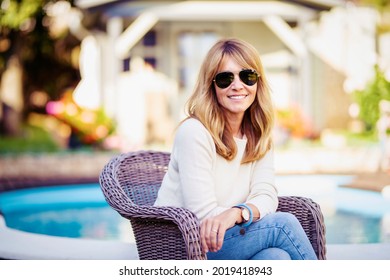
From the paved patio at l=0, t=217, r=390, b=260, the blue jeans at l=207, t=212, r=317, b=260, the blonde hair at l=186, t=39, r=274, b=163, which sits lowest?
the paved patio at l=0, t=217, r=390, b=260

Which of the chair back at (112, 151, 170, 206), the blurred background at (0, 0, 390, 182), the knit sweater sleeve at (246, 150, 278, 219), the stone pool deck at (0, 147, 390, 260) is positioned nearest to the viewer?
the knit sweater sleeve at (246, 150, 278, 219)

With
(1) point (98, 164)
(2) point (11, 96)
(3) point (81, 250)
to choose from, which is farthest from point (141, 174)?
(2) point (11, 96)

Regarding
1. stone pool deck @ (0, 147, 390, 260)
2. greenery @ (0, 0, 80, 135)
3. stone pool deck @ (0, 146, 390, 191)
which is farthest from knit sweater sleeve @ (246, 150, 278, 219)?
greenery @ (0, 0, 80, 135)

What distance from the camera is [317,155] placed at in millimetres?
9211

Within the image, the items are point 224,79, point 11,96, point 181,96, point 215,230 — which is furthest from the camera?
point 11,96

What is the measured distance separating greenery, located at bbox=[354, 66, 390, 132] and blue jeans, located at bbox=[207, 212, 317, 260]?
482 cm

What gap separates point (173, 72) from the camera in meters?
12.0

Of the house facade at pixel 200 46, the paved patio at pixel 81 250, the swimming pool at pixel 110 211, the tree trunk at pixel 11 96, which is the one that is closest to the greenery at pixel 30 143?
the tree trunk at pixel 11 96

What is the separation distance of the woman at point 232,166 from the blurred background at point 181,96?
234 centimetres

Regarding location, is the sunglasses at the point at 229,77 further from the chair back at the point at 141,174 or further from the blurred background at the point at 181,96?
the blurred background at the point at 181,96

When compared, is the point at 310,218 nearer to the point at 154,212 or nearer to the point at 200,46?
the point at 154,212

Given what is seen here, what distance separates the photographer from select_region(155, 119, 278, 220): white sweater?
8.12ft

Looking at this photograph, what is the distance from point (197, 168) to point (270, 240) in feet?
1.23

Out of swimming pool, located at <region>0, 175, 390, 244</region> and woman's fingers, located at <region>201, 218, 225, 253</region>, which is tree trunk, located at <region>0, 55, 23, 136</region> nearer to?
swimming pool, located at <region>0, 175, 390, 244</region>
